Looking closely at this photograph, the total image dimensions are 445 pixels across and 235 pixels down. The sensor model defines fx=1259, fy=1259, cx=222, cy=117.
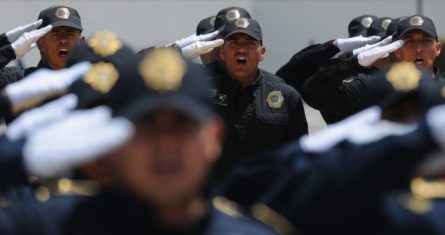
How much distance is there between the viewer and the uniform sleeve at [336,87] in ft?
24.3

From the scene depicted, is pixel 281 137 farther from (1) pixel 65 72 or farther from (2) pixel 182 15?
(2) pixel 182 15

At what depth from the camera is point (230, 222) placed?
2.87 m

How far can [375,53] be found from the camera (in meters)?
7.25

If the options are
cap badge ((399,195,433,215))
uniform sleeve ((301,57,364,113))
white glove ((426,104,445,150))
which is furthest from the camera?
uniform sleeve ((301,57,364,113))

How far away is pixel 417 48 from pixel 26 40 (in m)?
2.22

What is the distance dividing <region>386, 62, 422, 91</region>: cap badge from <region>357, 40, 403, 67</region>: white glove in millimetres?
3806

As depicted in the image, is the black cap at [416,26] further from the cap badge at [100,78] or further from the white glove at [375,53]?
the cap badge at [100,78]

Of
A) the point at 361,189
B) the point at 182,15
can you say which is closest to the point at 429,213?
the point at 361,189

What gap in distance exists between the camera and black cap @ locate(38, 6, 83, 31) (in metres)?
7.20

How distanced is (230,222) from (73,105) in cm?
63

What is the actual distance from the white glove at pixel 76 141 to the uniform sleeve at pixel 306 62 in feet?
18.0

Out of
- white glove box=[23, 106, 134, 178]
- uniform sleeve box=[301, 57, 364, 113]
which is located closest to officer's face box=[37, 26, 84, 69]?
uniform sleeve box=[301, 57, 364, 113]

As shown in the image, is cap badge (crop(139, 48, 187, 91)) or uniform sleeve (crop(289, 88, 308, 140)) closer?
cap badge (crop(139, 48, 187, 91))

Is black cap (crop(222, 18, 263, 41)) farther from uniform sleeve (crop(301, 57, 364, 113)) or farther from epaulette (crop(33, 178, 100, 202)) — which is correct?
epaulette (crop(33, 178, 100, 202))
